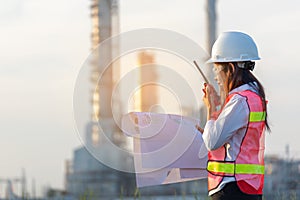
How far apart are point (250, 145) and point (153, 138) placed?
0.83 metres

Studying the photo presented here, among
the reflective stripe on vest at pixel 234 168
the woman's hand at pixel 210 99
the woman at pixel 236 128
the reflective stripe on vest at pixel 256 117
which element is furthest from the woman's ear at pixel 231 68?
the reflective stripe on vest at pixel 234 168

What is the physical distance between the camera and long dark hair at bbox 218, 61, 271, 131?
16.1 feet

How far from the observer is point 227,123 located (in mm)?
4762

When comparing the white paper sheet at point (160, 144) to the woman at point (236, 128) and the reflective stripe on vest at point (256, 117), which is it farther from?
the reflective stripe on vest at point (256, 117)

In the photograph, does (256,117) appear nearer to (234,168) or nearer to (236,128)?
(236,128)

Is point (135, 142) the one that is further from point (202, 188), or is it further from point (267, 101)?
point (202, 188)

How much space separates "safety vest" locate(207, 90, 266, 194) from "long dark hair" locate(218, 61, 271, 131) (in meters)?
0.08

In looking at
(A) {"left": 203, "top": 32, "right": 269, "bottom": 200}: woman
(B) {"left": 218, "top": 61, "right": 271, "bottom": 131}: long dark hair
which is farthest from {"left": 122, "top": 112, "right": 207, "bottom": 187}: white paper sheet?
(B) {"left": 218, "top": 61, "right": 271, "bottom": 131}: long dark hair

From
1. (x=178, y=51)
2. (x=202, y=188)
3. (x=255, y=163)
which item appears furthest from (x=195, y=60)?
(x=202, y=188)

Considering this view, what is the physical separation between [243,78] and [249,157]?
1.52 feet

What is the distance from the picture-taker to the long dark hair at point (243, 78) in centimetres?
492

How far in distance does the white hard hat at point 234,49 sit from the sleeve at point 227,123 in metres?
0.30

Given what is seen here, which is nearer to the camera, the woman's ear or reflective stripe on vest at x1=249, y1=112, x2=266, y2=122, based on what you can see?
reflective stripe on vest at x1=249, y1=112, x2=266, y2=122

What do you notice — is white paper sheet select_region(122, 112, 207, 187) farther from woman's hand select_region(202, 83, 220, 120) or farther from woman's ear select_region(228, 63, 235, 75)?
woman's ear select_region(228, 63, 235, 75)
